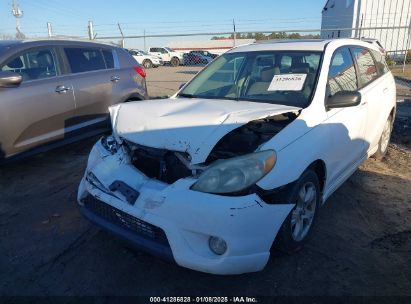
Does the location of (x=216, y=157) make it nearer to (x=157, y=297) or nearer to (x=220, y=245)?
(x=220, y=245)

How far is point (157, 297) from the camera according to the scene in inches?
102

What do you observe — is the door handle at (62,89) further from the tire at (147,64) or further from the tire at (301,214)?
the tire at (147,64)

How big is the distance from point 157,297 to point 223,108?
160cm

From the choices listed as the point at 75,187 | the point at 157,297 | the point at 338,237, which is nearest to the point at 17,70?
the point at 75,187

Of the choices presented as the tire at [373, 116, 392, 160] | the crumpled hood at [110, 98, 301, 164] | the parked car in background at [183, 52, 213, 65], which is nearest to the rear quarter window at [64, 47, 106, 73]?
the crumpled hood at [110, 98, 301, 164]

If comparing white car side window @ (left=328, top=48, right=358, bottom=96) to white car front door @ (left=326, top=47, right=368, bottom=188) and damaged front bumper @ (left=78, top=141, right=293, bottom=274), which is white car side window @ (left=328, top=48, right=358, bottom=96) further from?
damaged front bumper @ (left=78, top=141, right=293, bottom=274)

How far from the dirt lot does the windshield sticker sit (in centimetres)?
130

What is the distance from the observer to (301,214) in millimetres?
3027

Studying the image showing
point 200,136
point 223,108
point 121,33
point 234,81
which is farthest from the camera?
point 121,33

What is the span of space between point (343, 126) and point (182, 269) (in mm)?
1946

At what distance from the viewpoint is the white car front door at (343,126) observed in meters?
3.33

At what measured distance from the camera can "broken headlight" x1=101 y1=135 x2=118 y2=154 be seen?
3.16m

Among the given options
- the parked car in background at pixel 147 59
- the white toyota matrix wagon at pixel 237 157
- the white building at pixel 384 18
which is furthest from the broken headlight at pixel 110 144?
the parked car in background at pixel 147 59

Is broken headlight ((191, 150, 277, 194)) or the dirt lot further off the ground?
broken headlight ((191, 150, 277, 194))
